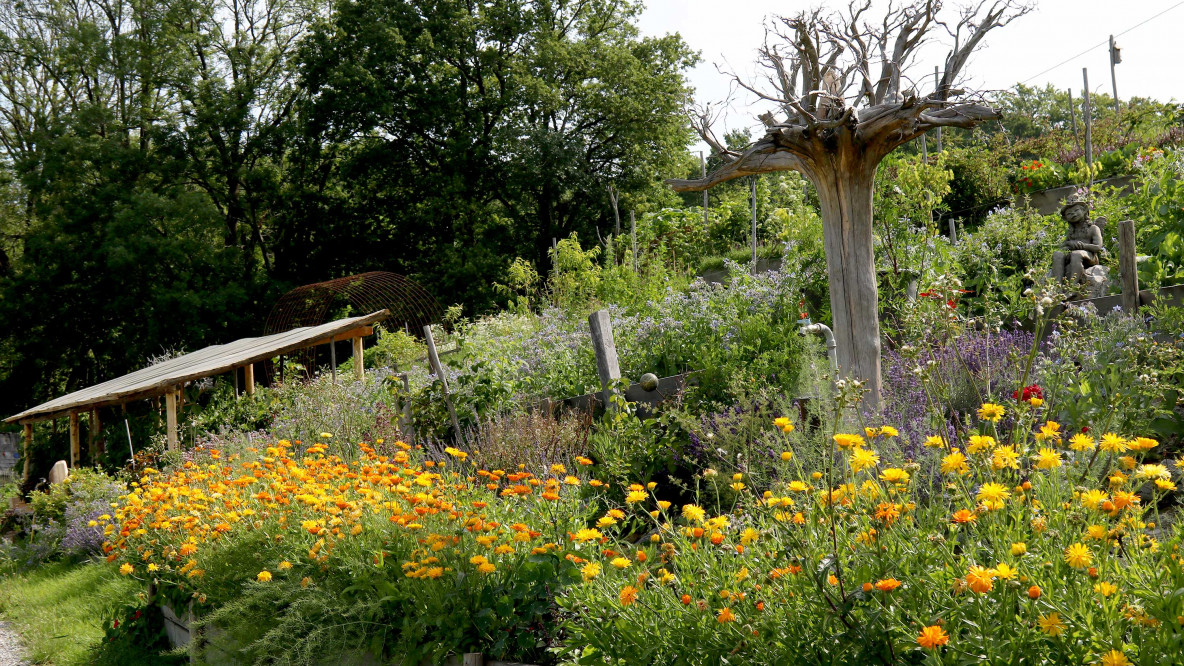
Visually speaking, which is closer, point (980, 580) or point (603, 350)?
point (980, 580)

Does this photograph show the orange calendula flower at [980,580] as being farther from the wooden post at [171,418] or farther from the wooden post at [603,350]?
the wooden post at [171,418]

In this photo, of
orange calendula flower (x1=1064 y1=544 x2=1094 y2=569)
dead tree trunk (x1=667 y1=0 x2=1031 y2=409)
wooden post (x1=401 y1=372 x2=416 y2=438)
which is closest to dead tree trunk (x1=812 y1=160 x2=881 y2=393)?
dead tree trunk (x1=667 y1=0 x2=1031 y2=409)

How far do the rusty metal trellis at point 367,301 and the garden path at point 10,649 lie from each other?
393 inches

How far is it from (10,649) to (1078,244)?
340 inches

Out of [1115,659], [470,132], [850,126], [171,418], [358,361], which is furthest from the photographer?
[470,132]

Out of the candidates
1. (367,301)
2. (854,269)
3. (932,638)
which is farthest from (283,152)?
A: (932,638)

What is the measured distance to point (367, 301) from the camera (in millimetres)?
16281

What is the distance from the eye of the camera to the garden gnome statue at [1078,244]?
679 centimetres

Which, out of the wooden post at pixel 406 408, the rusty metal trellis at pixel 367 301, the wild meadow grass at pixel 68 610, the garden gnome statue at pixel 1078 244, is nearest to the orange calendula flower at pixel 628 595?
the wild meadow grass at pixel 68 610

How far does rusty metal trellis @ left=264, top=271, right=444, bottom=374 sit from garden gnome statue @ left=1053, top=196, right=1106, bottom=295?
38.0ft

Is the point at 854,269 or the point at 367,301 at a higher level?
the point at 367,301

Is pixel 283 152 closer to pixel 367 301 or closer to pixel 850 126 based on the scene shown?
pixel 367 301

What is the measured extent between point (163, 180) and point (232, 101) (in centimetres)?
243

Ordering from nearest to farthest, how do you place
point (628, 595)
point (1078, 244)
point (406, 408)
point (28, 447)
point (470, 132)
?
point (628, 595) < point (1078, 244) < point (406, 408) < point (28, 447) < point (470, 132)
